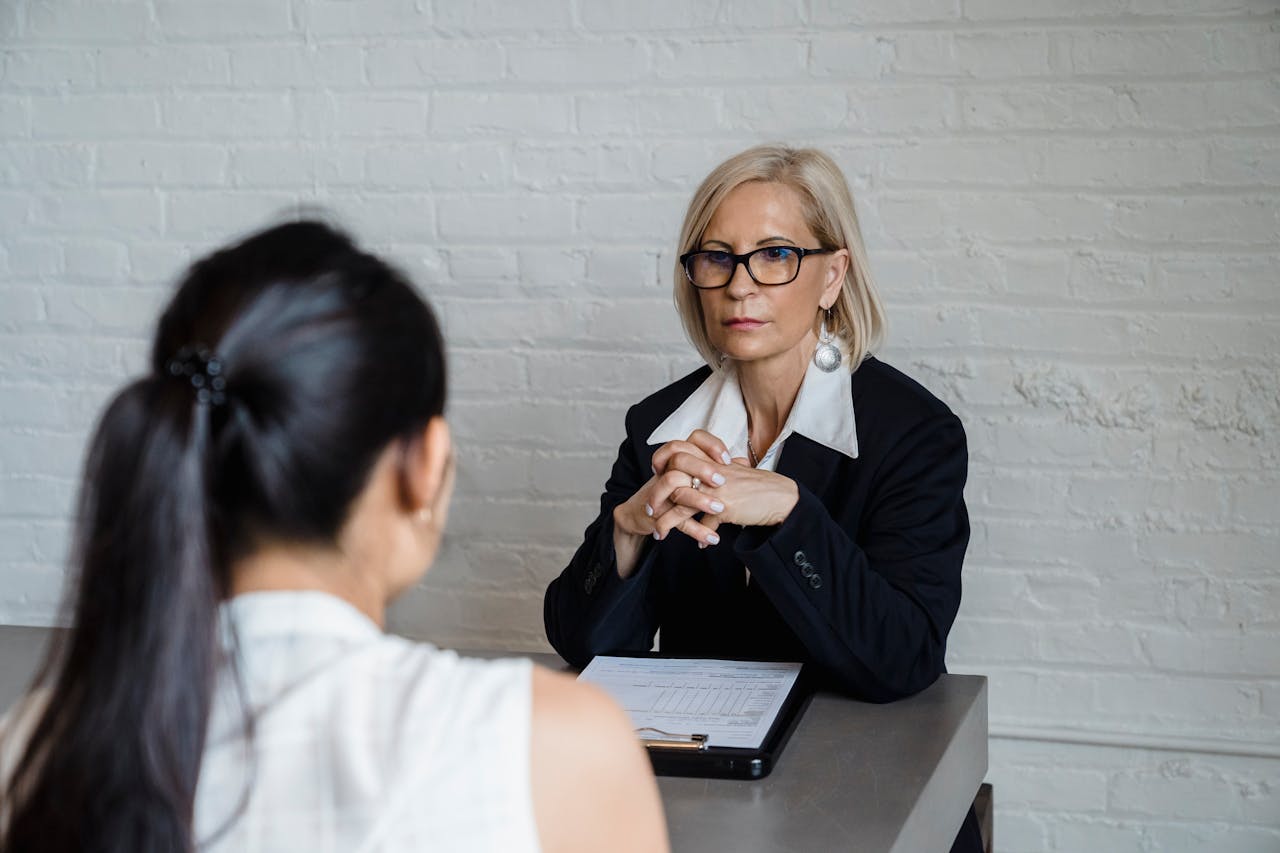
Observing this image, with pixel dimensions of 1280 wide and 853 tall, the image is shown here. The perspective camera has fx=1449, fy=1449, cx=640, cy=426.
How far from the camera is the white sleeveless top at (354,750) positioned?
79 centimetres

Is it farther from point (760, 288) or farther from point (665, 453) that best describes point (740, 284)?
point (665, 453)

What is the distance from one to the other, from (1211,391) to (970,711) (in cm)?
100

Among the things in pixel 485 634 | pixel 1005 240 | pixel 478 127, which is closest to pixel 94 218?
pixel 478 127

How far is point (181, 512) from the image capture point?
2.59 ft

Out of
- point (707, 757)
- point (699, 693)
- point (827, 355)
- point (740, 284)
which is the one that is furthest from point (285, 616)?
point (827, 355)

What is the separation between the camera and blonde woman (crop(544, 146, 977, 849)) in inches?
67.3

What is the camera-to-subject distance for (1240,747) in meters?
2.48

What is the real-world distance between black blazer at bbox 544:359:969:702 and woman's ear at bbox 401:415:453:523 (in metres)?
0.83

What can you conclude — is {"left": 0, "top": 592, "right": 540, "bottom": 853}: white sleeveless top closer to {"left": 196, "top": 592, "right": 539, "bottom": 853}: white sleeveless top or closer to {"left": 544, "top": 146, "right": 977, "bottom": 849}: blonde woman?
{"left": 196, "top": 592, "right": 539, "bottom": 853}: white sleeveless top

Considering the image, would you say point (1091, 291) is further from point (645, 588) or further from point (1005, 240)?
point (645, 588)

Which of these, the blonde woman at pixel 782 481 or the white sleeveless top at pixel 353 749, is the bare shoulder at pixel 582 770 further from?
the blonde woman at pixel 782 481

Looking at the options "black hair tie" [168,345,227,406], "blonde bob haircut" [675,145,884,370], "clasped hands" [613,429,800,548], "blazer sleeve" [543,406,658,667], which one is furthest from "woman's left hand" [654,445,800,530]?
"black hair tie" [168,345,227,406]

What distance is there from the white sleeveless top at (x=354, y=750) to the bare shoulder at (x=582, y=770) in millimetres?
11

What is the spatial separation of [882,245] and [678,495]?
94 centimetres
